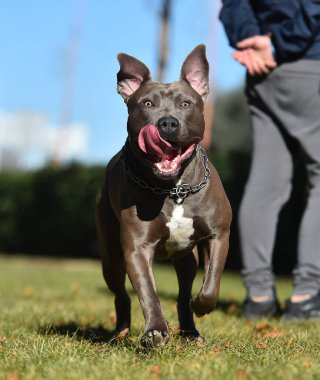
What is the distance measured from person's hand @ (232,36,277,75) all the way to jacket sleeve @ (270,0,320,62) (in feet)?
0.24

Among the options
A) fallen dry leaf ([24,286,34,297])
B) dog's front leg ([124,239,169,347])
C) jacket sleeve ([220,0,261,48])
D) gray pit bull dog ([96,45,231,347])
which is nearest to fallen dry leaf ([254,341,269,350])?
gray pit bull dog ([96,45,231,347])

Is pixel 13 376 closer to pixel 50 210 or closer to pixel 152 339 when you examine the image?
pixel 152 339

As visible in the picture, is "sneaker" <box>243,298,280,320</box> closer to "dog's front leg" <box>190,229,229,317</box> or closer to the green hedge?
"dog's front leg" <box>190,229,229,317</box>

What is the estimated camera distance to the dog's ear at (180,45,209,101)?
4.00 meters

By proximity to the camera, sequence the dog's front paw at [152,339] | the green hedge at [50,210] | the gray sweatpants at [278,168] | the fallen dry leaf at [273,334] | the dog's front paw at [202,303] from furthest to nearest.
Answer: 1. the green hedge at [50,210]
2. the gray sweatpants at [278,168]
3. the fallen dry leaf at [273,334]
4. the dog's front paw at [202,303]
5. the dog's front paw at [152,339]

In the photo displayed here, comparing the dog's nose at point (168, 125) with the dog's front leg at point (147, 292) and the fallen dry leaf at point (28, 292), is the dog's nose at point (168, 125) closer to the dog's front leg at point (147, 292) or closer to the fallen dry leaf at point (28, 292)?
the dog's front leg at point (147, 292)

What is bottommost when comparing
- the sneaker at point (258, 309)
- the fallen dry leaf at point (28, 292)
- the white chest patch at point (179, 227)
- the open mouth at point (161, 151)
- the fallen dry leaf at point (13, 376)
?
the fallen dry leaf at point (28, 292)

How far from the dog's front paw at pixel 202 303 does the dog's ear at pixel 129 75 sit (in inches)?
45.6

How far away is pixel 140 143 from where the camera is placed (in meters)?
3.50

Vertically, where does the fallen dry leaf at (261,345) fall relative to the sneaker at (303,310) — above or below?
above

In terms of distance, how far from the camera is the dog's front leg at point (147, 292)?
339cm

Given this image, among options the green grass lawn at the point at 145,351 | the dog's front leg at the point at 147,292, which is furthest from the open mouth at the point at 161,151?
the green grass lawn at the point at 145,351

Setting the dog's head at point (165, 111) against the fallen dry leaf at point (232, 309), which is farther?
the fallen dry leaf at point (232, 309)

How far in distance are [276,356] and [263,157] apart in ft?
8.50
